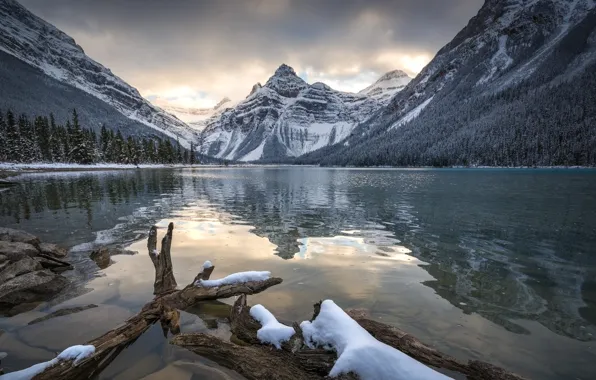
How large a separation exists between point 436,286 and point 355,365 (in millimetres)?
6416

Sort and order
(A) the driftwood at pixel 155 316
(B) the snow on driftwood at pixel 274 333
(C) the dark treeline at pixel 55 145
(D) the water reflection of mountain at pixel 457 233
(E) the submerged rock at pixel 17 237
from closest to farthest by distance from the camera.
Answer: (A) the driftwood at pixel 155 316, (B) the snow on driftwood at pixel 274 333, (D) the water reflection of mountain at pixel 457 233, (E) the submerged rock at pixel 17 237, (C) the dark treeline at pixel 55 145

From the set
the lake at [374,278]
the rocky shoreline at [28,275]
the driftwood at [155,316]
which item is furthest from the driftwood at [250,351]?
the rocky shoreline at [28,275]

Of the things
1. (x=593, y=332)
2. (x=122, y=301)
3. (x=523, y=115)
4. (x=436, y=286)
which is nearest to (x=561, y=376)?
(x=593, y=332)

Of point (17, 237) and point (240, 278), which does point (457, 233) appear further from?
point (17, 237)

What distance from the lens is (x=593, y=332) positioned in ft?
21.4

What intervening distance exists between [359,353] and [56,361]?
4.52 meters

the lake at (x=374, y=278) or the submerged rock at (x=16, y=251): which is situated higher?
the submerged rock at (x=16, y=251)

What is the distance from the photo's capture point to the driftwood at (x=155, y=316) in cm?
457

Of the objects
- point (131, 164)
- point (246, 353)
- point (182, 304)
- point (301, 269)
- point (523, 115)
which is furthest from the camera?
point (523, 115)

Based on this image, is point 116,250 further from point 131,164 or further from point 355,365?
point 131,164

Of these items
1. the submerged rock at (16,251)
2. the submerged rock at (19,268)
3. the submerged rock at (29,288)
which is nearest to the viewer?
the submerged rock at (29,288)

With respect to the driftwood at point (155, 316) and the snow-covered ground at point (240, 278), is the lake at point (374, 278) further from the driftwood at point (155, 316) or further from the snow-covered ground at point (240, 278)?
the snow-covered ground at point (240, 278)

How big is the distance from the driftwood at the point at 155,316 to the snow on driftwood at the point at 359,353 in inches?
113

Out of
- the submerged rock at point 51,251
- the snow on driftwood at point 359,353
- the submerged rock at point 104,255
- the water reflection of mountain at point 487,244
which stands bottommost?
the water reflection of mountain at point 487,244
